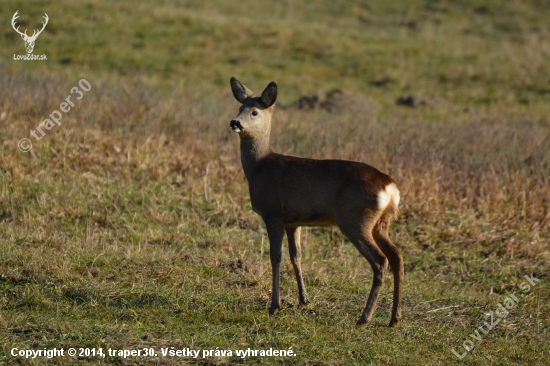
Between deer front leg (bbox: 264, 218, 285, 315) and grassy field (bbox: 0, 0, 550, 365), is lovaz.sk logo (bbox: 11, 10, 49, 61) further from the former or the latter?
deer front leg (bbox: 264, 218, 285, 315)

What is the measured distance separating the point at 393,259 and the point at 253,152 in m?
1.78

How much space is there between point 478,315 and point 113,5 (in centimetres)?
2003

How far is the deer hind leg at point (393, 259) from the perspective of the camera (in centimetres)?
653

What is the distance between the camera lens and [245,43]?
23438 mm

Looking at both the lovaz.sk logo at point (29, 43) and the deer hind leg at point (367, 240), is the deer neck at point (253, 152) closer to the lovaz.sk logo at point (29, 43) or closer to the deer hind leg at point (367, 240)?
the deer hind leg at point (367, 240)

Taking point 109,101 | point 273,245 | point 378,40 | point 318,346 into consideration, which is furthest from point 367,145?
point 378,40

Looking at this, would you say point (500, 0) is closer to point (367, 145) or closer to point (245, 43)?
point (245, 43)

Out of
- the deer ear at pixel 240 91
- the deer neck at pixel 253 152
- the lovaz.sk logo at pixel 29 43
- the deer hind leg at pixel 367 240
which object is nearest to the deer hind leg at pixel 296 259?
the deer neck at pixel 253 152

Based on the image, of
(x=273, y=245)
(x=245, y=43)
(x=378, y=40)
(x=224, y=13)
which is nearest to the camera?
(x=273, y=245)

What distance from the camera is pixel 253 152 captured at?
7.26 meters

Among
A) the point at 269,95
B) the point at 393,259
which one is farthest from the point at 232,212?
the point at 393,259

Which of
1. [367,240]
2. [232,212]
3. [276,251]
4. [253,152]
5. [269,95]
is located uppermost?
[269,95]

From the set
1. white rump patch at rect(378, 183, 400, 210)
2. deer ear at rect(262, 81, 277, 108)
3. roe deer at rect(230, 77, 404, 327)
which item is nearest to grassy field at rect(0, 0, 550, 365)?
roe deer at rect(230, 77, 404, 327)

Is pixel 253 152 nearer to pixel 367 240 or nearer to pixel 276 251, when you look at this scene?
pixel 276 251
